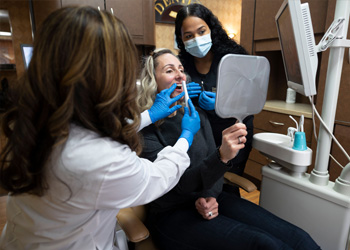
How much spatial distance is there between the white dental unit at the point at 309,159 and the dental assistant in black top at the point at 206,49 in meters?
0.26

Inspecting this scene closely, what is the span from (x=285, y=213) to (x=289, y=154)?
1.08 feet

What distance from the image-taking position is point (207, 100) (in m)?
1.29

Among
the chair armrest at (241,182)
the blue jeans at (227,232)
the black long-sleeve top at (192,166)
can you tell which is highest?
the black long-sleeve top at (192,166)

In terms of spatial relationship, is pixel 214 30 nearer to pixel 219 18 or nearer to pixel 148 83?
pixel 148 83

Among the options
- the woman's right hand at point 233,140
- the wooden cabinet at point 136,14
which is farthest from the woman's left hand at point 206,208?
the wooden cabinet at point 136,14

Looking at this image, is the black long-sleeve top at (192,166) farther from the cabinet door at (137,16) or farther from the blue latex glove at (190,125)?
the cabinet door at (137,16)

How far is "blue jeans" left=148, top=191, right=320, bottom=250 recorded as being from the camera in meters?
0.93

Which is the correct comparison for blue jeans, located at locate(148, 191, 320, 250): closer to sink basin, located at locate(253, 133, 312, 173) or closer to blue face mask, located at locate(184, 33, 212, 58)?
sink basin, located at locate(253, 133, 312, 173)

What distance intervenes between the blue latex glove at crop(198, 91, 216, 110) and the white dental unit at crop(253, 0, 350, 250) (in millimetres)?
305

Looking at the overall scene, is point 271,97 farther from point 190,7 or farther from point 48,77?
point 48,77

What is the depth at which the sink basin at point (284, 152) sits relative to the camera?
1.12 m

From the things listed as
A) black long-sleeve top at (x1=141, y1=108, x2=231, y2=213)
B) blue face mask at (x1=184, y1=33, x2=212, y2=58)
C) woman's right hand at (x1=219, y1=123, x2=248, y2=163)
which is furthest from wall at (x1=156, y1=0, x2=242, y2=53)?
woman's right hand at (x1=219, y1=123, x2=248, y2=163)

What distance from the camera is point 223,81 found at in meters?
0.94

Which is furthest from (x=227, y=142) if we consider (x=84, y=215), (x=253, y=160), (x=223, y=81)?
(x=253, y=160)
